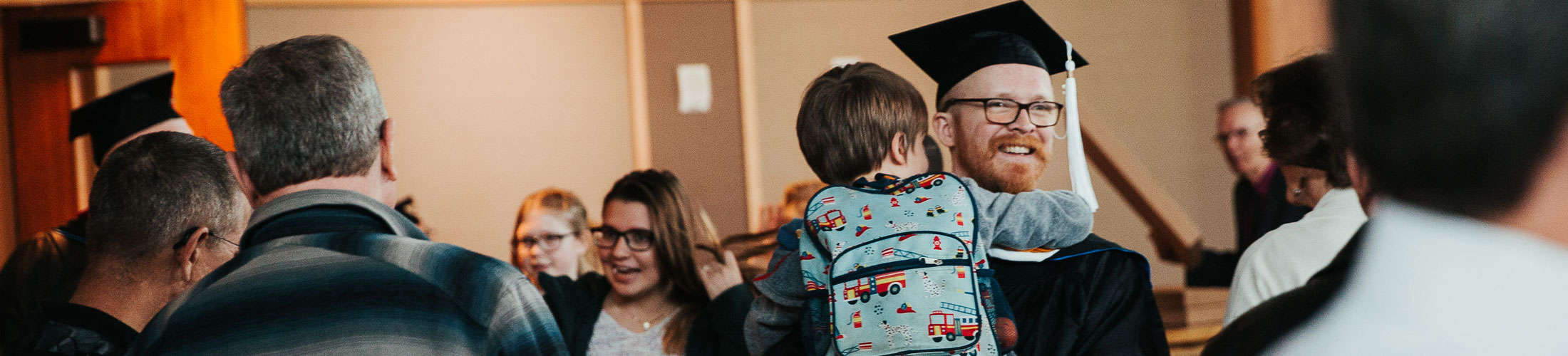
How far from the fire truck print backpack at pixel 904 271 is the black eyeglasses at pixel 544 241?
2.10 m

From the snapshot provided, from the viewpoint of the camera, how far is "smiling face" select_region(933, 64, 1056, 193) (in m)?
1.94

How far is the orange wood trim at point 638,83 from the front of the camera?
5578mm

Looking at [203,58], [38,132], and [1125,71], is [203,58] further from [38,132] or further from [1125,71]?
[1125,71]

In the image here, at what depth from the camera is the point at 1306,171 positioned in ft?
5.96

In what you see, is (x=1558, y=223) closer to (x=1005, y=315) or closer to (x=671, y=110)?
(x=1005, y=315)

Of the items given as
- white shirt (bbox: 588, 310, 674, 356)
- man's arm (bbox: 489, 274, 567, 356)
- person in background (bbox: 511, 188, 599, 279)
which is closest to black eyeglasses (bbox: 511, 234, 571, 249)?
person in background (bbox: 511, 188, 599, 279)

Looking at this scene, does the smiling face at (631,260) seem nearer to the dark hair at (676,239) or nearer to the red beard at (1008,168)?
the dark hair at (676,239)

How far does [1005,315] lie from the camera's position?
1.67 m

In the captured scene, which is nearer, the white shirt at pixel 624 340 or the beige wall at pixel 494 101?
the white shirt at pixel 624 340

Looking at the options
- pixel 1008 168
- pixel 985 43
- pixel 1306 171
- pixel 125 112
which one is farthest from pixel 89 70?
pixel 1306 171

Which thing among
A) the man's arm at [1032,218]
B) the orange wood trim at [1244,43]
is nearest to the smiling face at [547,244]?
the man's arm at [1032,218]

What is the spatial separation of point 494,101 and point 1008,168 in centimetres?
408

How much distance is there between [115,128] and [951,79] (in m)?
2.32

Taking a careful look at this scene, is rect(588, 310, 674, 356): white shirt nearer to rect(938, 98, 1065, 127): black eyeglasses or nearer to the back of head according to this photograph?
the back of head
